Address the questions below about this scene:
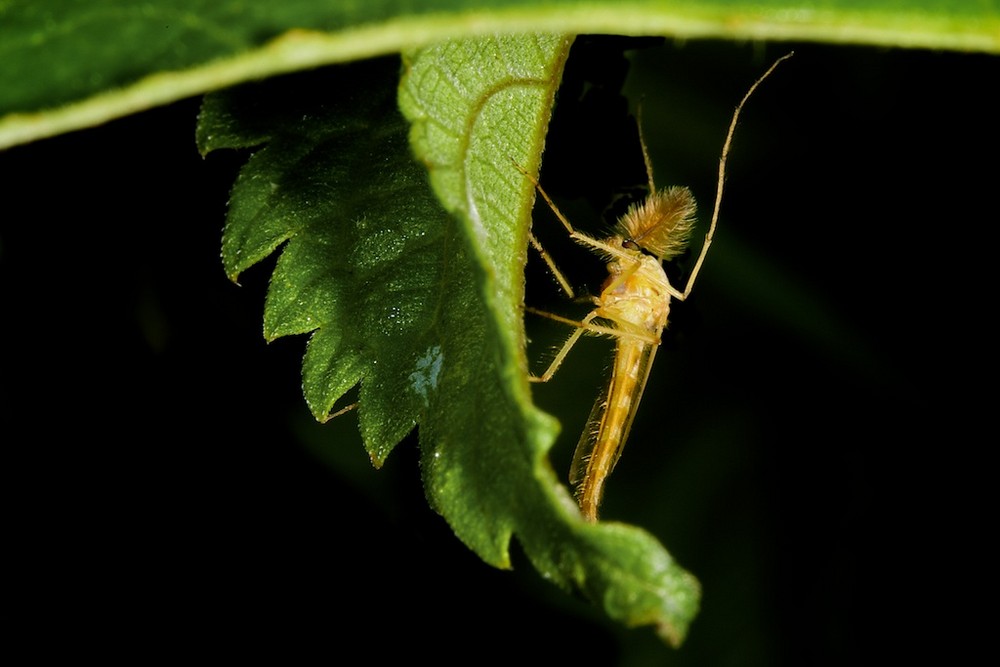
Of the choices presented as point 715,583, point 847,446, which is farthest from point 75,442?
point 847,446

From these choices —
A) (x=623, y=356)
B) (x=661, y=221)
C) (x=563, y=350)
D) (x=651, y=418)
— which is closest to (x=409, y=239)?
(x=563, y=350)

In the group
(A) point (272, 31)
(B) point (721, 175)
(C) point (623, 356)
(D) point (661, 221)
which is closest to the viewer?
(A) point (272, 31)

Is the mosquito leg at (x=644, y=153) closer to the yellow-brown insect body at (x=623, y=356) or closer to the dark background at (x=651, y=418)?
the dark background at (x=651, y=418)

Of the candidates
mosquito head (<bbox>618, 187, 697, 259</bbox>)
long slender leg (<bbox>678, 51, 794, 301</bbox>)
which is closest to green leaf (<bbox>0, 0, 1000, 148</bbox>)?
long slender leg (<bbox>678, 51, 794, 301</bbox>)

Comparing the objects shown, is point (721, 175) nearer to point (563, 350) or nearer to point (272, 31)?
point (563, 350)

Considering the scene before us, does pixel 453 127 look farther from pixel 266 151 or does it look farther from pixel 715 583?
pixel 715 583

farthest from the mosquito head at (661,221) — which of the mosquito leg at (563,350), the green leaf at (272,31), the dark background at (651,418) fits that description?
the green leaf at (272,31)

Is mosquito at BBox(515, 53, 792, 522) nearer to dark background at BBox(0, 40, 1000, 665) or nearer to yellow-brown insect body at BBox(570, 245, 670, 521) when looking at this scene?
yellow-brown insect body at BBox(570, 245, 670, 521)

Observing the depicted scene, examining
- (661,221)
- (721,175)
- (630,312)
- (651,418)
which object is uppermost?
(721,175)
